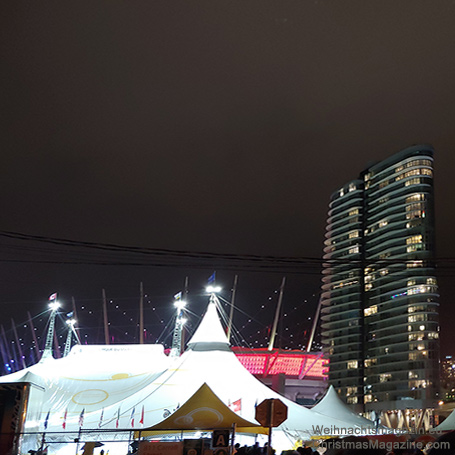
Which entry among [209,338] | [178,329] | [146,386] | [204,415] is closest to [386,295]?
[178,329]

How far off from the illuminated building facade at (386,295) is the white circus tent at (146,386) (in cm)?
6267

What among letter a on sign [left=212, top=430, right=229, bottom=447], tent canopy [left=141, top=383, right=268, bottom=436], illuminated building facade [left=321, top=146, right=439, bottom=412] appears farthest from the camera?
illuminated building facade [left=321, top=146, right=439, bottom=412]

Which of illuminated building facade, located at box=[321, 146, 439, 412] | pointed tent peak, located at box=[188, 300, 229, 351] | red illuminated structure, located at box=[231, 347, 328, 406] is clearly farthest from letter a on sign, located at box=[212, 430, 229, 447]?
illuminated building facade, located at box=[321, 146, 439, 412]

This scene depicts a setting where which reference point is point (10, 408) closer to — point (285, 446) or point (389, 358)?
point (285, 446)

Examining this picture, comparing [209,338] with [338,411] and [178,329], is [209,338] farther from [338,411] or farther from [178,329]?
[178,329]

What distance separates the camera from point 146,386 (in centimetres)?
2445

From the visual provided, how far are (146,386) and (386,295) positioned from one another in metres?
83.5

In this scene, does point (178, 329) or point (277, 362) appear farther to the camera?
point (277, 362)

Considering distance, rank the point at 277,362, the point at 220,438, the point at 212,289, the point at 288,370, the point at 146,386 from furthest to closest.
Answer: the point at 288,370 → the point at 277,362 → the point at 212,289 → the point at 146,386 → the point at 220,438

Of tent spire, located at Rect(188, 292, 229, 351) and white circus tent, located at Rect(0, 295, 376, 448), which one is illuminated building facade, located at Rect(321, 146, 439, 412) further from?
tent spire, located at Rect(188, 292, 229, 351)

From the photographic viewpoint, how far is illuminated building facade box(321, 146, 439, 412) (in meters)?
92.9

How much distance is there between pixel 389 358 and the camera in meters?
97.8

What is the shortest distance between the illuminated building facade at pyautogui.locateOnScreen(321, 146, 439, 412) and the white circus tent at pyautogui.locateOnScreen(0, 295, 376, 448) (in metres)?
62.7

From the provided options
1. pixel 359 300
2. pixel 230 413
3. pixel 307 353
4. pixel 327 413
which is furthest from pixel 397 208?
pixel 230 413
